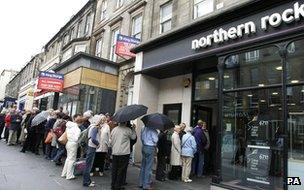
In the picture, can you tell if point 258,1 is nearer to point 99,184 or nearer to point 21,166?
point 99,184

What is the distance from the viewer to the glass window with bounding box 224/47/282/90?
8133 mm

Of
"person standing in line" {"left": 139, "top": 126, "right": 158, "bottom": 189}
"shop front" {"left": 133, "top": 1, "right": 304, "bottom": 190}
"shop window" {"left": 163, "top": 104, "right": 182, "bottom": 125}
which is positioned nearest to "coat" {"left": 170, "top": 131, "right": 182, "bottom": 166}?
"shop front" {"left": 133, "top": 1, "right": 304, "bottom": 190}

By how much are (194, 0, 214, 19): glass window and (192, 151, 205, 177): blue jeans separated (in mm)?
5927

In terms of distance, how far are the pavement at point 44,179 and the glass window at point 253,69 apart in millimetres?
3254

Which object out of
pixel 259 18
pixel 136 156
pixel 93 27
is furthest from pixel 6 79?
pixel 259 18

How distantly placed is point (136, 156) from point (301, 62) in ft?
24.3

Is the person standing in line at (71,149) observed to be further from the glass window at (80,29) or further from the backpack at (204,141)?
the glass window at (80,29)

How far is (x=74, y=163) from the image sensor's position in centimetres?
912

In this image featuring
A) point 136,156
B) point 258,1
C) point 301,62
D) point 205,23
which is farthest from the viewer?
point 136,156

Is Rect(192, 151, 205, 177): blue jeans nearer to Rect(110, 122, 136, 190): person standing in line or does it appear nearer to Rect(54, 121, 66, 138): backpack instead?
Rect(110, 122, 136, 190): person standing in line

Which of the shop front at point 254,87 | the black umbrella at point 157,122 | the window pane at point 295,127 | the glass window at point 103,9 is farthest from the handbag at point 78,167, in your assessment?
the glass window at point 103,9

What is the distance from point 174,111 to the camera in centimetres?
1304

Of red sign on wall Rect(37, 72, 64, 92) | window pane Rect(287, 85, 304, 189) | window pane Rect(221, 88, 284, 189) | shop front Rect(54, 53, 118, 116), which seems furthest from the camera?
red sign on wall Rect(37, 72, 64, 92)

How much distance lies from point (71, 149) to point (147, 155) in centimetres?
225
